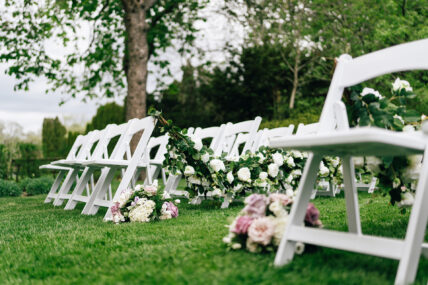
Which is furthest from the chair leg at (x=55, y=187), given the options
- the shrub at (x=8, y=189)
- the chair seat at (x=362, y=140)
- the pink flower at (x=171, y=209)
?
the chair seat at (x=362, y=140)

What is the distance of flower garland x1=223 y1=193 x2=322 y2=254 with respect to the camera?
8.54 ft

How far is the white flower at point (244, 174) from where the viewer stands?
530cm

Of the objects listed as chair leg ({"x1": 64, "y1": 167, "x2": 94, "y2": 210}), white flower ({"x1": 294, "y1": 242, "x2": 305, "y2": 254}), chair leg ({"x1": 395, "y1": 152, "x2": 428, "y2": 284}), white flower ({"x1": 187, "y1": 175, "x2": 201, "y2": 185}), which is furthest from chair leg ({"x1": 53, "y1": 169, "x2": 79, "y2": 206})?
chair leg ({"x1": 395, "y1": 152, "x2": 428, "y2": 284})

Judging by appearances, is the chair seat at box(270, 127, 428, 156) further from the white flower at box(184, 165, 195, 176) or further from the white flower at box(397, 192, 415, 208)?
the white flower at box(184, 165, 195, 176)

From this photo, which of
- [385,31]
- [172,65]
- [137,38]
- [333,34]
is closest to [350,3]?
[333,34]

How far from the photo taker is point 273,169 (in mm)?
5461

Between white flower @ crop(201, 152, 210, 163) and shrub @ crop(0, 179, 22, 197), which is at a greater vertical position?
white flower @ crop(201, 152, 210, 163)

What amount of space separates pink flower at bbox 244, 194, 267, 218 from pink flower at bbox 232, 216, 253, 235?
41mm

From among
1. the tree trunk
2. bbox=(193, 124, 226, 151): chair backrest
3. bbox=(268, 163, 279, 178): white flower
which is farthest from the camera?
the tree trunk

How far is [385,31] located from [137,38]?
7521 mm

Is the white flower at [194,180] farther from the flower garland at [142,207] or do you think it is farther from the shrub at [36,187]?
the shrub at [36,187]

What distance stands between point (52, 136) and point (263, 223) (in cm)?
1724

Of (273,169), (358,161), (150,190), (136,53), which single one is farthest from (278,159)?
(136,53)

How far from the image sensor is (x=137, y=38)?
10.9 meters
